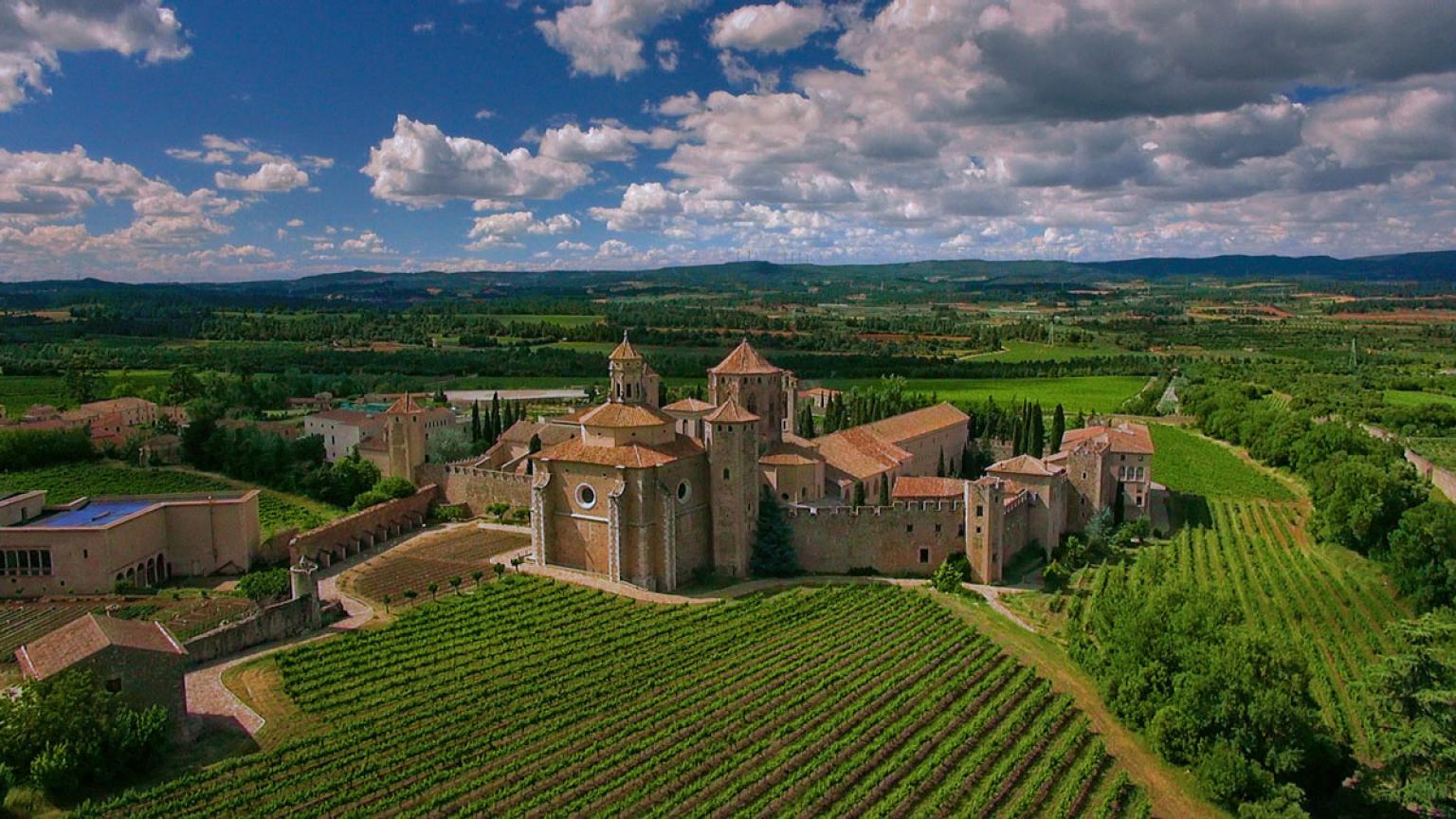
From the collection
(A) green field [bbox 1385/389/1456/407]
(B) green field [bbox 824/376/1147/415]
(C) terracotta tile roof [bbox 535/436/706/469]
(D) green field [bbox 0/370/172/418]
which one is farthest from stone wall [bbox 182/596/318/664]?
(A) green field [bbox 1385/389/1456/407]

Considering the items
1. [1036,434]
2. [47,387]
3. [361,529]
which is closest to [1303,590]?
[1036,434]

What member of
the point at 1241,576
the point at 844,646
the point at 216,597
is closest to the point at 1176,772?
the point at 844,646

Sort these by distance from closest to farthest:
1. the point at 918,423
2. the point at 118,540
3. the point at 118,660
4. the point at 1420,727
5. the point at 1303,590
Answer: the point at 118,660
the point at 1420,727
the point at 118,540
the point at 1303,590
the point at 918,423

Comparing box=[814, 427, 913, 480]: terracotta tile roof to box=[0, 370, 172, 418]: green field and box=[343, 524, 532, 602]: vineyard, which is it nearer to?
box=[343, 524, 532, 602]: vineyard

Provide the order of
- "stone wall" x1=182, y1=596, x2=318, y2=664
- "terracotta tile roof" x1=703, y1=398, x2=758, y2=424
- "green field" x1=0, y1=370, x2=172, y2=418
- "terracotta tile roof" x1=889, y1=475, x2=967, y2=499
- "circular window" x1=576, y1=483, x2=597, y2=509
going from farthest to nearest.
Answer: "green field" x1=0, y1=370, x2=172, y2=418, "terracotta tile roof" x1=889, y1=475, x2=967, y2=499, "circular window" x1=576, y1=483, x2=597, y2=509, "terracotta tile roof" x1=703, y1=398, x2=758, y2=424, "stone wall" x1=182, y1=596, x2=318, y2=664

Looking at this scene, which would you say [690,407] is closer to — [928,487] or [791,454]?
[791,454]

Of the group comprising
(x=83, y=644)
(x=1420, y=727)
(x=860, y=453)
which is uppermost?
(x=860, y=453)

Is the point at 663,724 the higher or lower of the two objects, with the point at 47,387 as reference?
lower
